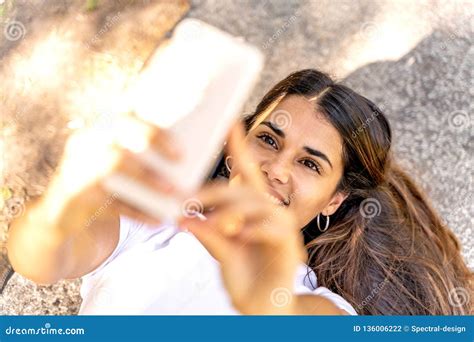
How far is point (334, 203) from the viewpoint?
0.90m

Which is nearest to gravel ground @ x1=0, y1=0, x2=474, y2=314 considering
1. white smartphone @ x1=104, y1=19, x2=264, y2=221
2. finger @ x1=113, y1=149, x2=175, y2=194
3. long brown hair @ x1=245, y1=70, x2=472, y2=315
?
long brown hair @ x1=245, y1=70, x2=472, y2=315

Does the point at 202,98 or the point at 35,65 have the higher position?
the point at 202,98

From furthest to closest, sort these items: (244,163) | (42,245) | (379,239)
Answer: (379,239)
(244,163)
(42,245)

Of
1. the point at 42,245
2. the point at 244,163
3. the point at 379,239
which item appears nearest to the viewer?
the point at 42,245

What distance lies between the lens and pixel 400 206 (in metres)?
1.00

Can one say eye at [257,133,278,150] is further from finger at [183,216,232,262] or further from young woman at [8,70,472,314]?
finger at [183,216,232,262]

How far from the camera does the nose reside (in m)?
0.81

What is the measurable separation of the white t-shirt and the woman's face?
0.48 feet

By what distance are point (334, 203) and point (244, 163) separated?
169mm

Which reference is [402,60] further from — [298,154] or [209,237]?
[209,237]

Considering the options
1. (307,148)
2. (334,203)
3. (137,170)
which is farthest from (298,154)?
(137,170)

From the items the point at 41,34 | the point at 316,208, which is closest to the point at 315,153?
the point at 316,208
